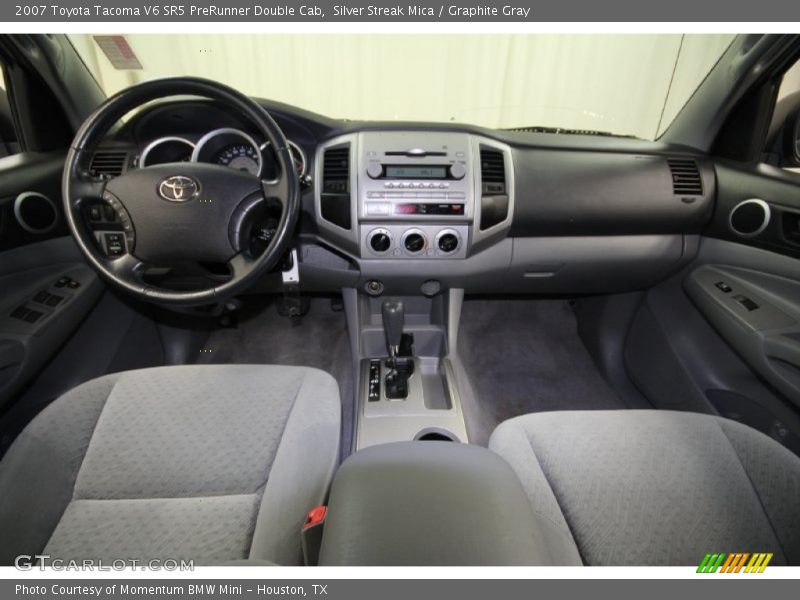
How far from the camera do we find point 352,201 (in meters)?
1.38

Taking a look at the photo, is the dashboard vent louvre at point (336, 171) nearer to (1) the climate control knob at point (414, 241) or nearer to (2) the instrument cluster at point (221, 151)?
(2) the instrument cluster at point (221, 151)

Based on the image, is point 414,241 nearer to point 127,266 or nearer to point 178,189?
point 178,189

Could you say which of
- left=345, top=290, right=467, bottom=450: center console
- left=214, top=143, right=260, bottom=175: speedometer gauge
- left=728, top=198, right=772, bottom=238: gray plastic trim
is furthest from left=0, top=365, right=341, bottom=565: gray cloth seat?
left=728, top=198, right=772, bottom=238: gray plastic trim

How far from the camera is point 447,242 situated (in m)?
1.46

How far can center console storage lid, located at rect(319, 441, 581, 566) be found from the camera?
18.5 inches

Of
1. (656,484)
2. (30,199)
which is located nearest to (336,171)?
(30,199)

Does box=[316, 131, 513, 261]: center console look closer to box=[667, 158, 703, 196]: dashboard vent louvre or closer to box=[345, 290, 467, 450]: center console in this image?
box=[345, 290, 467, 450]: center console

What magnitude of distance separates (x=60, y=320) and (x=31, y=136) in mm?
651

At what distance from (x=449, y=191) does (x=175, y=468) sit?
1.13m

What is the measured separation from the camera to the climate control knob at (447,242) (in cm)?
144

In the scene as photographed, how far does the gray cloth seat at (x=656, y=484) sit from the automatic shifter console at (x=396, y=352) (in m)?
0.57

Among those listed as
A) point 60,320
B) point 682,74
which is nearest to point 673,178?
point 682,74
